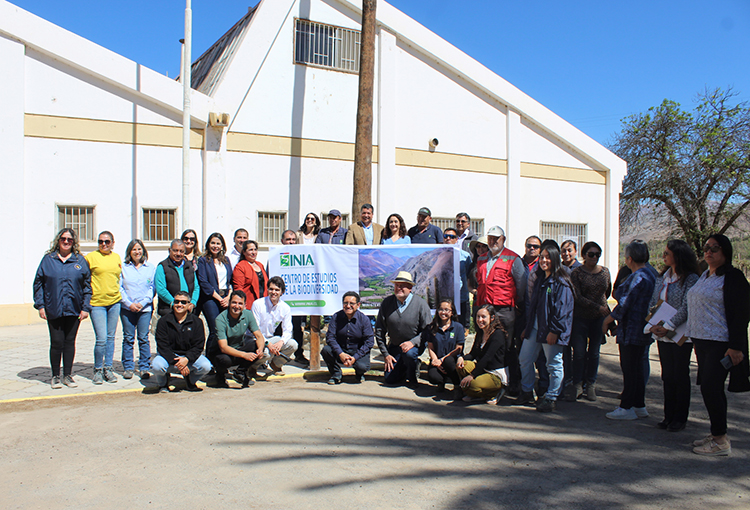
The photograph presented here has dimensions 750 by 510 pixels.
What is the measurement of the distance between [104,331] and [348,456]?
13.7ft

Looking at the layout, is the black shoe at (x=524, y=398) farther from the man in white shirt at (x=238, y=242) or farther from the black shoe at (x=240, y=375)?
the man in white shirt at (x=238, y=242)

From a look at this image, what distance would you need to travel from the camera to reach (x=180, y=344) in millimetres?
6609

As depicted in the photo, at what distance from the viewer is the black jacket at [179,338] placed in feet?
21.6

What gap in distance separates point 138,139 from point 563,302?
10.2m

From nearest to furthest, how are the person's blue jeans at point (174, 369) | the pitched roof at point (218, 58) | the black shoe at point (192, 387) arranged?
the person's blue jeans at point (174, 369) → the black shoe at point (192, 387) → the pitched roof at point (218, 58)

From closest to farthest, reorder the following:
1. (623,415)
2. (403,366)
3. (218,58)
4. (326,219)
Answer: (623,415)
(403,366)
(326,219)
(218,58)

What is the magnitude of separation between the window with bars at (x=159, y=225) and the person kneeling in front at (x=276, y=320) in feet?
19.8

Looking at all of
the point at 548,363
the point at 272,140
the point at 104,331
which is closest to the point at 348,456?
the point at 548,363

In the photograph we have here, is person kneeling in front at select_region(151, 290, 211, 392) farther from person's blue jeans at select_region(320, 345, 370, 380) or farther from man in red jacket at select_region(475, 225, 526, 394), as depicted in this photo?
man in red jacket at select_region(475, 225, 526, 394)

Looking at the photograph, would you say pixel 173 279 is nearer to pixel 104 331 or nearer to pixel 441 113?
pixel 104 331

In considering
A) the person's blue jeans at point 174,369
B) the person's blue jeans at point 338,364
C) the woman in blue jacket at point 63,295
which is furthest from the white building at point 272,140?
the person's blue jeans at point 338,364

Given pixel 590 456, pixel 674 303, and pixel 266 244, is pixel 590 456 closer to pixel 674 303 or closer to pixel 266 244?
pixel 674 303

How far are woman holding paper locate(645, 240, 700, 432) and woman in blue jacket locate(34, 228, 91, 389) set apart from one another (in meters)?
6.53

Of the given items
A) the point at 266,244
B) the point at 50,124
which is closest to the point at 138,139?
the point at 50,124
